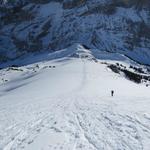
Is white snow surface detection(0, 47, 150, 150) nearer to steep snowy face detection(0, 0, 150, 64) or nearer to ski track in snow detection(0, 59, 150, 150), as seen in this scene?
ski track in snow detection(0, 59, 150, 150)

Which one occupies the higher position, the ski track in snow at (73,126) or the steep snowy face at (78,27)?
the ski track in snow at (73,126)

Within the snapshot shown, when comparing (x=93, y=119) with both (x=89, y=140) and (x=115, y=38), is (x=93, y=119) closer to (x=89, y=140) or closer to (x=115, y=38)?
(x=89, y=140)

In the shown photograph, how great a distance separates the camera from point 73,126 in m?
19.0

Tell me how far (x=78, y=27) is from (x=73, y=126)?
126 meters

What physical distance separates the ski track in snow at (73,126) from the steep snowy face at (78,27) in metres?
107

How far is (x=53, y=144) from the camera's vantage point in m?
16.3

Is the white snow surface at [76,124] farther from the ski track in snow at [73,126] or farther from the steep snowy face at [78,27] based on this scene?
the steep snowy face at [78,27]

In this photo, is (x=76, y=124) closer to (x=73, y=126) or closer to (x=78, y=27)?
(x=73, y=126)

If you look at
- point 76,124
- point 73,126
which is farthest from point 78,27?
point 73,126

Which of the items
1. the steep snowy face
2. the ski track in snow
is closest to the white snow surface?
the ski track in snow

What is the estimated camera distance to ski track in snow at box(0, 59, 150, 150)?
16.2 metres

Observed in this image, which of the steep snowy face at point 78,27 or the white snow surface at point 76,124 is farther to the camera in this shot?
the steep snowy face at point 78,27

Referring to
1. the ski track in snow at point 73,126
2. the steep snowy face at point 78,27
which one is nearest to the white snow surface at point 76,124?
the ski track in snow at point 73,126

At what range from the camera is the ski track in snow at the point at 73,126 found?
16.2m
